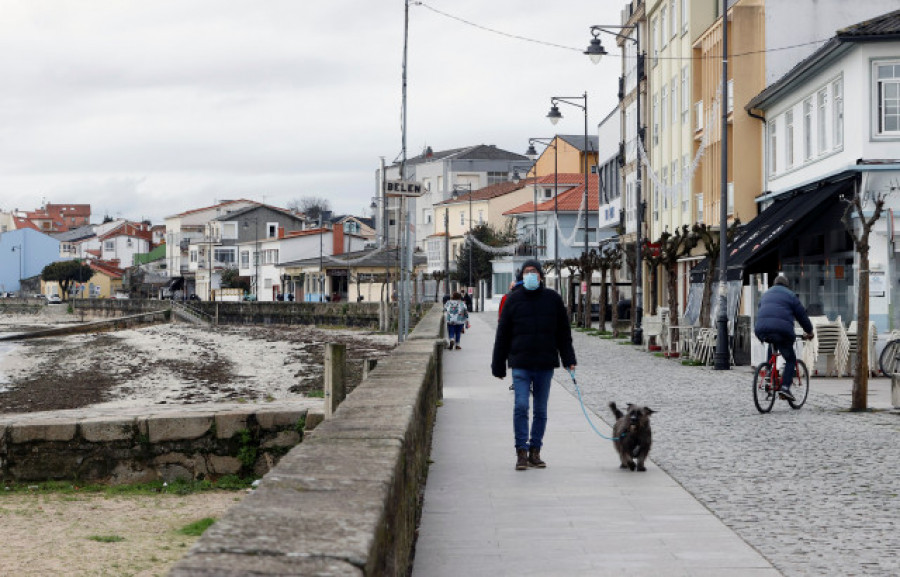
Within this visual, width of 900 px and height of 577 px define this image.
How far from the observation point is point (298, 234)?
387 feet

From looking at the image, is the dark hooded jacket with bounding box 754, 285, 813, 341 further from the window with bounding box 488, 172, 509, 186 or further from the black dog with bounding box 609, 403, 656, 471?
the window with bounding box 488, 172, 509, 186

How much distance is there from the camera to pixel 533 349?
1040 centimetres

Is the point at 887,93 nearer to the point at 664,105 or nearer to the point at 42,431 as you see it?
the point at 42,431

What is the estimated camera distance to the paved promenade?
6668mm

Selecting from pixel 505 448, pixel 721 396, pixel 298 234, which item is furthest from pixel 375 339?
pixel 298 234

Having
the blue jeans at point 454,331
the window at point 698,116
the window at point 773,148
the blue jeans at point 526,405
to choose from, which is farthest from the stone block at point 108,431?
the window at point 698,116

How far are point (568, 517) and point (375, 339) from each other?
50.2 m

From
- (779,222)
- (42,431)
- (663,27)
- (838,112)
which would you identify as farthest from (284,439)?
(663,27)

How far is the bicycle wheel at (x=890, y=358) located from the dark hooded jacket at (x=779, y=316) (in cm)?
656

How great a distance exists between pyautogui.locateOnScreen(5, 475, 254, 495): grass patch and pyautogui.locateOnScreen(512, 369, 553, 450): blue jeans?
2.96 m

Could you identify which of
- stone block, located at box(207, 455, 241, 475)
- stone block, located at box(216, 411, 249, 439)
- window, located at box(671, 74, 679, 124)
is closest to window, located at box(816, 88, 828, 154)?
window, located at box(671, 74, 679, 124)

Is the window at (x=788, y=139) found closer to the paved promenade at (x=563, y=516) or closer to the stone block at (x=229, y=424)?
the paved promenade at (x=563, y=516)

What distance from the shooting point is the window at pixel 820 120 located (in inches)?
1041

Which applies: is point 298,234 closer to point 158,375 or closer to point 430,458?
point 158,375
